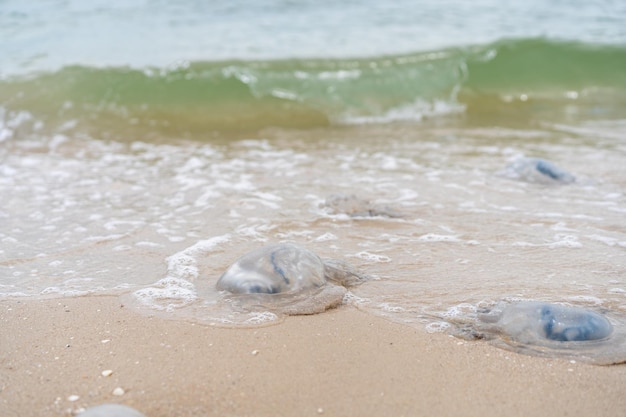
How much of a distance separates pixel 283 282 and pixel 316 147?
9.94 feet

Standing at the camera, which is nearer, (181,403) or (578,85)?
(181,403)

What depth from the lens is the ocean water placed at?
3203 millimetres

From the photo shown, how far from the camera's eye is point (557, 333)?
250 cm

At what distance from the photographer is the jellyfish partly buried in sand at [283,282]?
9.29 ft

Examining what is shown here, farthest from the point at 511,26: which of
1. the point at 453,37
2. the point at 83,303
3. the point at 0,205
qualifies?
the point at 83,303

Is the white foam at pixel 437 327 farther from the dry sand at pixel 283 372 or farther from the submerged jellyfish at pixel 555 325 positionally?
the submerged jellyfish at pixel 555 325

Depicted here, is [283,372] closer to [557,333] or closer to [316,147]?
[557,333]

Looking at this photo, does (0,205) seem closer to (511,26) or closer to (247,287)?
(247,287)

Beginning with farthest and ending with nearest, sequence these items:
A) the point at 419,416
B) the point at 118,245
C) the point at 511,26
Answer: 1. the point at 511,26
2. the point at 118,245
3. the point at 419,416

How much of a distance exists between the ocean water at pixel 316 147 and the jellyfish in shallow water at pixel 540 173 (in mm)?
87

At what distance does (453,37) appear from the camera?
882cm

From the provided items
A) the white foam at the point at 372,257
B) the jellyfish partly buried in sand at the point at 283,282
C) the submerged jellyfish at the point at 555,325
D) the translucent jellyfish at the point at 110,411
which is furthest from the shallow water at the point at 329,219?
the translucent jellyfish at the point at 110,411

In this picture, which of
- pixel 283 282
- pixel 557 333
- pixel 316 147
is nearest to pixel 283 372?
pixel 283 282

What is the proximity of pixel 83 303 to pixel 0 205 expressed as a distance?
1651 mm
